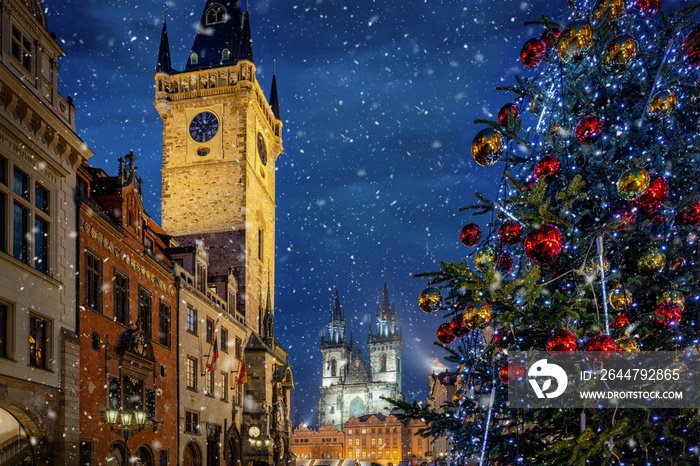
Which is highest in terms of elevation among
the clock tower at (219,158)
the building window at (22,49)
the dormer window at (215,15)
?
the dormer window at (215,15)

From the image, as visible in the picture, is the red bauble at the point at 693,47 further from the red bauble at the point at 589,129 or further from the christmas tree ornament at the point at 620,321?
the christmas tree ornament at the point at 620,321

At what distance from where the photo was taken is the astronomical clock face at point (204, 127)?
3741 centimetres

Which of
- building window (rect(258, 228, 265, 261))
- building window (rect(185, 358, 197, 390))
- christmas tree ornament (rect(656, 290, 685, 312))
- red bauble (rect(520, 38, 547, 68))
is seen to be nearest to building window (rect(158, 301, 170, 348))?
building window (rect(185, 358, 197, 390))

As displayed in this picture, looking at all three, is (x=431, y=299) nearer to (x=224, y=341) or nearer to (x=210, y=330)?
(x=210, y=330)

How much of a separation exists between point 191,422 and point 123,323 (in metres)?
7.01

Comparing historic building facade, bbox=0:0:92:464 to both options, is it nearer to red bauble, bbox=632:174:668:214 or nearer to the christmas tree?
the christmas tree

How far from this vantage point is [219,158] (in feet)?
121

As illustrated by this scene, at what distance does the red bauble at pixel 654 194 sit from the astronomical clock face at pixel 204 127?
33786 mm

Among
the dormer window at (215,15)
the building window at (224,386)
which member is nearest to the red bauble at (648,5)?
the building window at (224,386)

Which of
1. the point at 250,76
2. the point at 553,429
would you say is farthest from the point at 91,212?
the point at 250,76

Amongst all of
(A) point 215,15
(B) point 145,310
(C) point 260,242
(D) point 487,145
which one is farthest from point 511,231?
(A) point 215,15

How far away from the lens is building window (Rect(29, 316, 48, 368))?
1354cm

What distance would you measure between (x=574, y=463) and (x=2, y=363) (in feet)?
35.8

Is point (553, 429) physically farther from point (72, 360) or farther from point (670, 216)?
point (72, 360)
